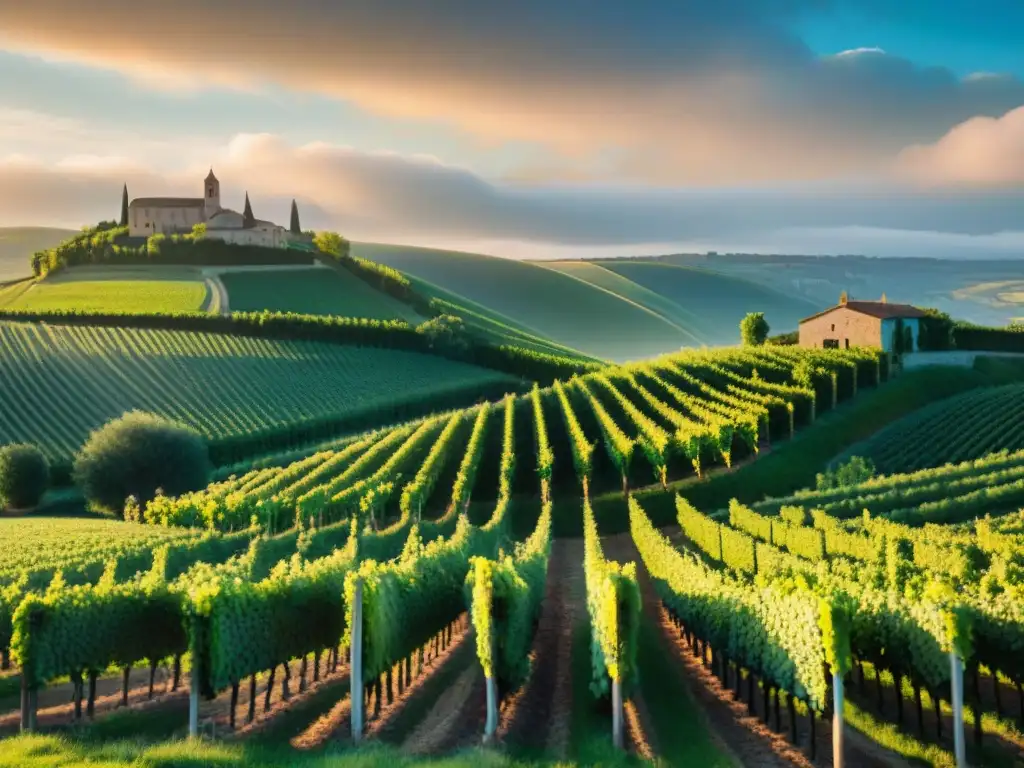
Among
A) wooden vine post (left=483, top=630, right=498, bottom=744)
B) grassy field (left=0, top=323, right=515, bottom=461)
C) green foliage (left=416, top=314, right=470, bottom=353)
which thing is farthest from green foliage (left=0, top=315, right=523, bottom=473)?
wooden vine post (left=483, top=630, right=498, bottom=744)

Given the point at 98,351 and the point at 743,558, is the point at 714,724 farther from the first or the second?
the point at 98,351

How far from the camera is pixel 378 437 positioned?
59594 millimetres

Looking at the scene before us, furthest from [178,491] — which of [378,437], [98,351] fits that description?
[98,351]

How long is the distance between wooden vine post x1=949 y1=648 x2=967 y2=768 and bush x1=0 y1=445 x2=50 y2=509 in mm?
51776

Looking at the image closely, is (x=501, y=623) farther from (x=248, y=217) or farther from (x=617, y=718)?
(x=248, y=217)

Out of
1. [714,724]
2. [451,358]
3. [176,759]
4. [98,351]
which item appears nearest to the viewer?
[176,759]

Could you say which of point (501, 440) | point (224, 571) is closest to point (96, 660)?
point (224, 571)

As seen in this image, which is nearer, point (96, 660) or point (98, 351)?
point (96, 660)

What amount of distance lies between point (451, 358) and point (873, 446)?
4769 centimetres

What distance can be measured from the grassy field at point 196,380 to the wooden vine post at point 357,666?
48572 mm

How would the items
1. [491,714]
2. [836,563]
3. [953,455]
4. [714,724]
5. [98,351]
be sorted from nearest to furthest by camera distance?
[491,714] < [714,724] < [836,563] < [953,455] < [98,351]

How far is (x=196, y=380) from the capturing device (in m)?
76.0

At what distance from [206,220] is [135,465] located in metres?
101

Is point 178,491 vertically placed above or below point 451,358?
below
